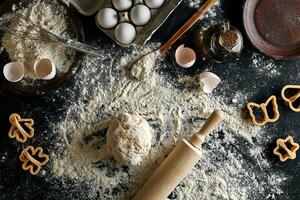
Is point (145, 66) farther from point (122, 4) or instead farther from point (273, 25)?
point (273, 25)

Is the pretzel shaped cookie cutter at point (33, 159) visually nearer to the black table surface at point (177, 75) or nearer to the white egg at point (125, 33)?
the black table surface at point (177, 75)

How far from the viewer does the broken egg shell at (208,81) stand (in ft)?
5.10

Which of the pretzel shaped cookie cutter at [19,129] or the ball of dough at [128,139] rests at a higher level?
the ball of dough at [128,139]

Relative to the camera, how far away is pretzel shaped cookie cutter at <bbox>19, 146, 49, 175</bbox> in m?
1.55

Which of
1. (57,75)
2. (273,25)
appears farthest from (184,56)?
(57,75)

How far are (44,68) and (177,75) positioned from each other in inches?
→ 16.3

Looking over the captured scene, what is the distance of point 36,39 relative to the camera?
1.54 meters

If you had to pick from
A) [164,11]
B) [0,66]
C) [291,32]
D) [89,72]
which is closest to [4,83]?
[0,66]

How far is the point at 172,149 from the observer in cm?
157

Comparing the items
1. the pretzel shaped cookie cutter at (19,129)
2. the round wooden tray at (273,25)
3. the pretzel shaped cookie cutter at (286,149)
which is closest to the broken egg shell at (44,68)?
the pretzel shaped cookie cutter at (19,129)

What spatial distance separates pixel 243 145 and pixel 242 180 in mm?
110

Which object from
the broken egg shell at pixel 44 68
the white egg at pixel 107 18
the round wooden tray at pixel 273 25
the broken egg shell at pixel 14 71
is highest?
the round wooden tray at pixel 273 25

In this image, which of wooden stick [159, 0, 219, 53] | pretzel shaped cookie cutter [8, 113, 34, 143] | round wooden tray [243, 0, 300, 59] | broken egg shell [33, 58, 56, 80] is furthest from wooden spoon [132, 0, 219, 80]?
pretzel shaped cookie cutter [8, 113, 34, 143]

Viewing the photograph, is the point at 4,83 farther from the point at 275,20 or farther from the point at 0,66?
the point at 275,20
